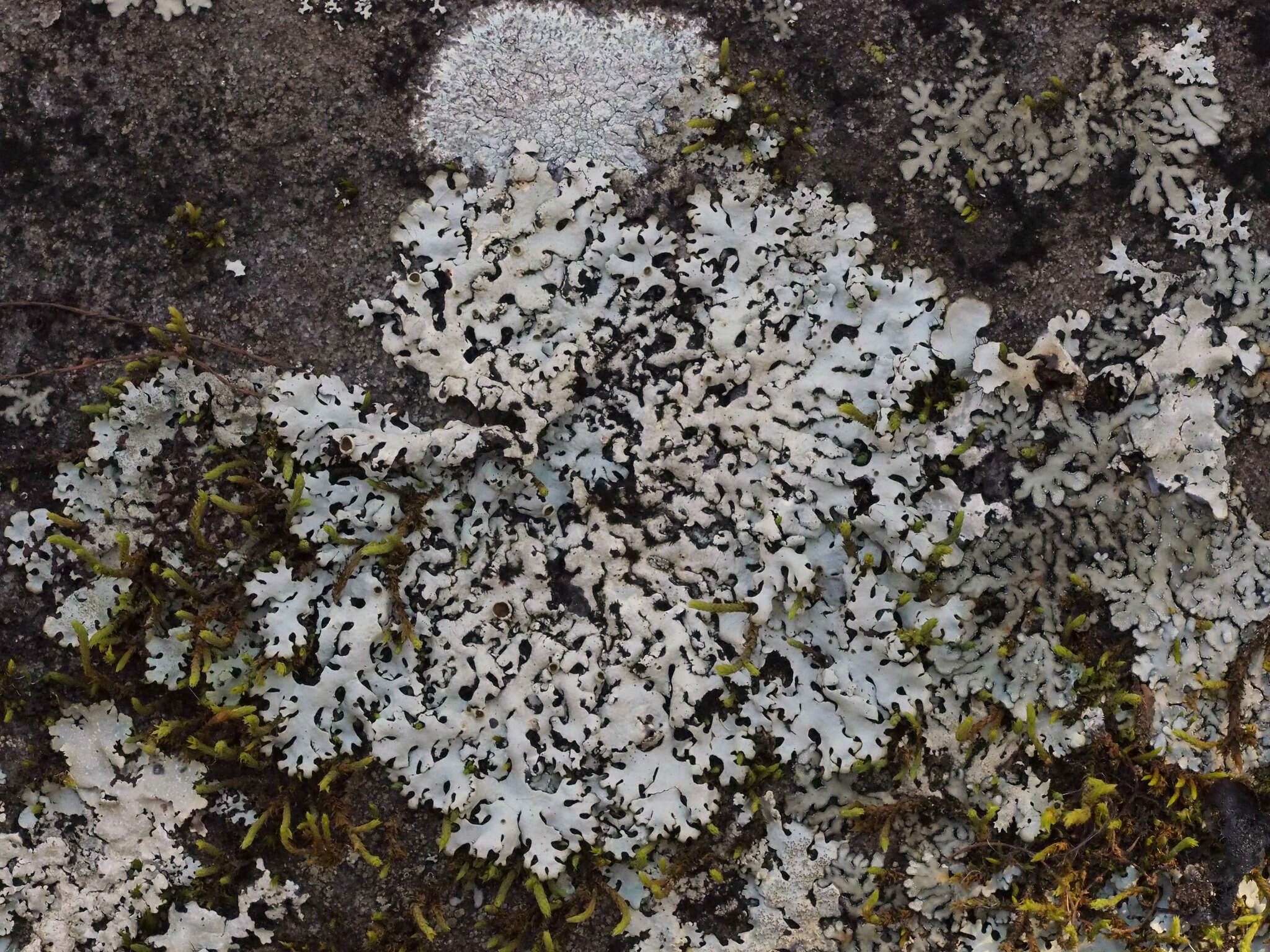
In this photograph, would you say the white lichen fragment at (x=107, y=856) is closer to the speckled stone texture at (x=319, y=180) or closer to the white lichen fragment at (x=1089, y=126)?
the speckled stone texture at (x=319, y=180)

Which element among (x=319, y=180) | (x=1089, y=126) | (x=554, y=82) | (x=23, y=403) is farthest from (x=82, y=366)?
(x=1089, y=126)

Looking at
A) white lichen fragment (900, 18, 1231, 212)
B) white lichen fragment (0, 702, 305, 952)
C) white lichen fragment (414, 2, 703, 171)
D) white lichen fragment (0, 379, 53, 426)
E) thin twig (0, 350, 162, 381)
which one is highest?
white lichen fragment (414, 2, 703, 171)

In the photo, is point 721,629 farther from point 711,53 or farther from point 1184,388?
point 711,53

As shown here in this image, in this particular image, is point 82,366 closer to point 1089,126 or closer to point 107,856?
point 107,856

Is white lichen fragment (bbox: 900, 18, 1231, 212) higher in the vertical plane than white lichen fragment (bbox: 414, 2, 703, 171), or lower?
lower

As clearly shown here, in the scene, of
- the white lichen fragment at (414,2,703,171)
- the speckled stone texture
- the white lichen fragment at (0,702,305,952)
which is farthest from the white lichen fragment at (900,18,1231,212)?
the white lichen fragment at (0,702,305,952)

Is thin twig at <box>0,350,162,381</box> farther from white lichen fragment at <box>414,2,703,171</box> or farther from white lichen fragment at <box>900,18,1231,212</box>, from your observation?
white lichen fragment at <box>900,18,1231,212</box>

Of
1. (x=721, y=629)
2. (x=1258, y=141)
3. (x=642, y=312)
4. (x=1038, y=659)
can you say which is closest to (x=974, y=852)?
(x=1038, y=659)

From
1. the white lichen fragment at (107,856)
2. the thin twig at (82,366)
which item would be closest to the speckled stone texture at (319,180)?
the thin twig at (82,366)

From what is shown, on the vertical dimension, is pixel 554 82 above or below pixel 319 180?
above
